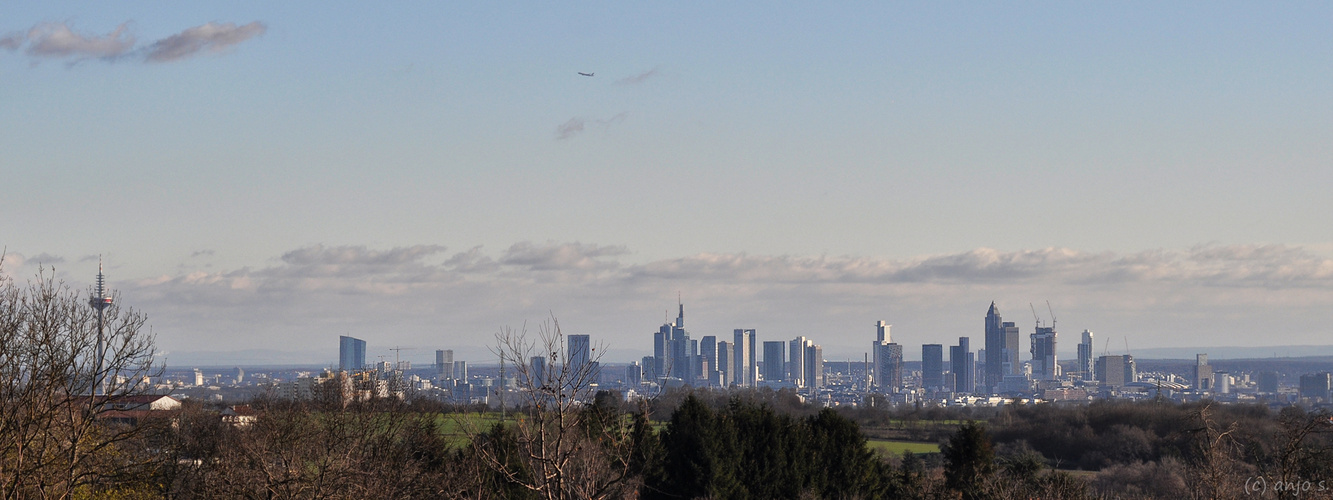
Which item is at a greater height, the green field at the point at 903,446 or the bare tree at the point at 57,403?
the bare tree at the point at 57,403

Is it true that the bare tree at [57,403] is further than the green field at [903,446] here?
No

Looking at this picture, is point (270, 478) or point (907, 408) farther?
point (907, 408)

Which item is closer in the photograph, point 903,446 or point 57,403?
point 57,403

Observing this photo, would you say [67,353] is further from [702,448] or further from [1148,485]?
[1148,485]

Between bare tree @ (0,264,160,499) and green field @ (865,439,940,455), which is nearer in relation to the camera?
bare tree @ (0,264,160,499)

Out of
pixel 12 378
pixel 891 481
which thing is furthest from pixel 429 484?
pixel 891 481

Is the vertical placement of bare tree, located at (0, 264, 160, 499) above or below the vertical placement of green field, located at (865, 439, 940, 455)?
above

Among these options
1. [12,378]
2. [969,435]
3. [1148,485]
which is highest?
[12,378]

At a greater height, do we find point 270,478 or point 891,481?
point 270,478
